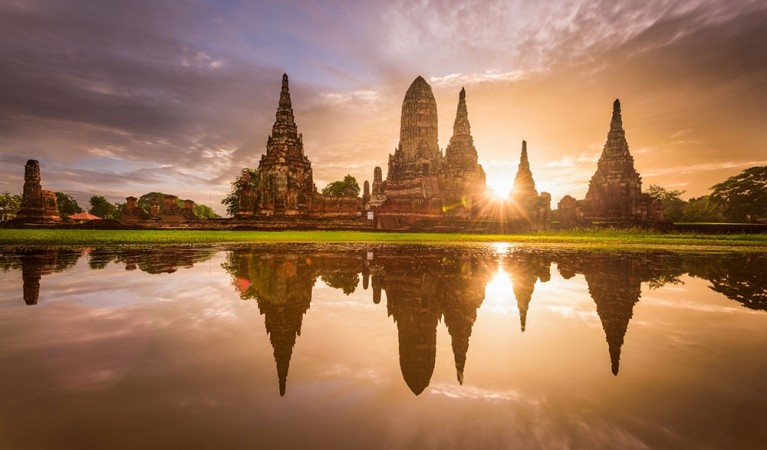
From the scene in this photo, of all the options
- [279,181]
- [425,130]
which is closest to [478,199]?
[425,130]

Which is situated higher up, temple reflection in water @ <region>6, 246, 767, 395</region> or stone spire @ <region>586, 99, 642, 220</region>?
stone spire @ <region>586, 99, 642, 220</region>

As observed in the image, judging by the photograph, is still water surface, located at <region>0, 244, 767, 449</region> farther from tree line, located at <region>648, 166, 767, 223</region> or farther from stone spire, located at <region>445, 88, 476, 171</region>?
tree line, located at <region>648, 166, 767, 223</region>

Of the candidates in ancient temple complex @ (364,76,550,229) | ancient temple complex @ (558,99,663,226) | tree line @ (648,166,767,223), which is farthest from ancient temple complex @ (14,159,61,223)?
tree line @ (648,166,767,223)

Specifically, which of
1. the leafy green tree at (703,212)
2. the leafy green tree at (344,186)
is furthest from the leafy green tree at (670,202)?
the leafy green tree at (344,186)

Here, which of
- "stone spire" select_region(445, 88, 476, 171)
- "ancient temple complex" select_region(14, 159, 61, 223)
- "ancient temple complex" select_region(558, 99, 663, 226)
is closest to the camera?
"ancient temple complex" select_region(14, 159, 61, 223)

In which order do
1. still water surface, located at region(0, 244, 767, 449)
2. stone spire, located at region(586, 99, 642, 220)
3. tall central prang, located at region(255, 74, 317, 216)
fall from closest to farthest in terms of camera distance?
still water surface, located at region(0, 244, 767, 449) → tall central prang, located at region(255, 74, 317, 216) → stone spire, located at region(586, 99, 642, 220)

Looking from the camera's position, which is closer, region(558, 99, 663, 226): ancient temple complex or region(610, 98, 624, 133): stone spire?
region(558, 99, 663, 226): ancient temple complex

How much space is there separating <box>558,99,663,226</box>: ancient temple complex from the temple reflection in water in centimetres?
2797

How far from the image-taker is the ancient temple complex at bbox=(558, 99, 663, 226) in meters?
33.5

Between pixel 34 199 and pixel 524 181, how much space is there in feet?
142

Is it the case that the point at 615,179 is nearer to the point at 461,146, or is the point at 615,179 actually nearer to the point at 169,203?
the point at 461,146

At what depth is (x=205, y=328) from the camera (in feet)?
9.94

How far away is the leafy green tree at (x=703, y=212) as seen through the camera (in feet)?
156

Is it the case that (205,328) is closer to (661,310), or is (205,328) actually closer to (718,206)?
(661,310)
